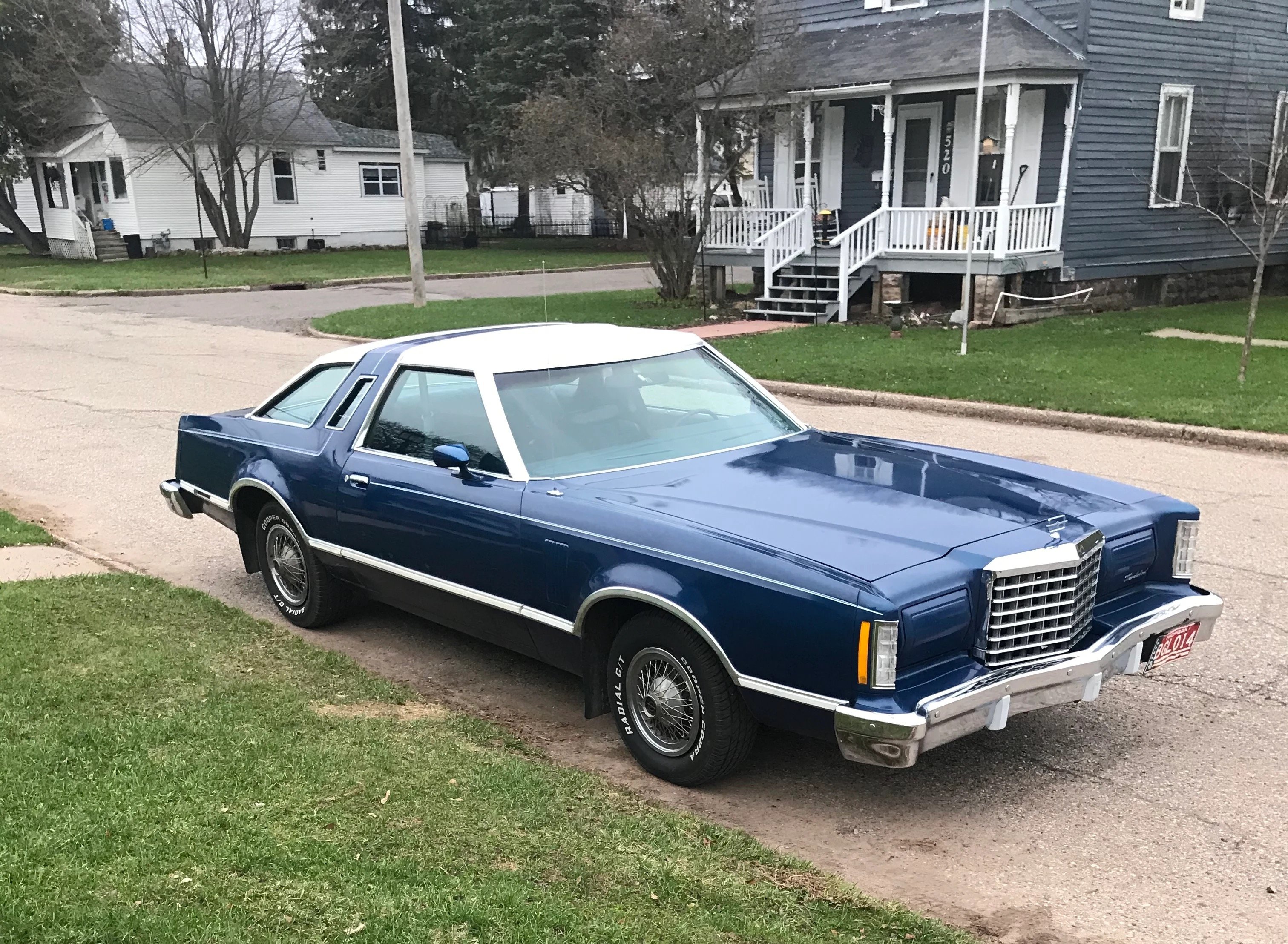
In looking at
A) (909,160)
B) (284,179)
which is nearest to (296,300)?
(909,160)

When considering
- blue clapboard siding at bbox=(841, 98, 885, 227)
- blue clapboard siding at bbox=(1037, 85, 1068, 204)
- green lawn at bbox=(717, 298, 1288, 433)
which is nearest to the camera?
green lawn at bbox=(717, 298, 1288, 433)

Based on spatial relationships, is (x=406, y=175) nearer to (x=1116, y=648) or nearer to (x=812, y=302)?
(x=812, y=302)

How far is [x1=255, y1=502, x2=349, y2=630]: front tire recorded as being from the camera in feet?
18.9

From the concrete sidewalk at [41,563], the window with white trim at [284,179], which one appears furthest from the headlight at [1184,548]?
the window with white trim at [284,179]

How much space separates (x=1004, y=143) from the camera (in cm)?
1898

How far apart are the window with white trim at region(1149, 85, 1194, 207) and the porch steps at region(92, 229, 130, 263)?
32.8 metres

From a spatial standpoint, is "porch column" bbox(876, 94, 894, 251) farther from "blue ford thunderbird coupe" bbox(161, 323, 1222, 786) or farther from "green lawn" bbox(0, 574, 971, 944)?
"green lawn" bbox(0, 574, 971, 944)

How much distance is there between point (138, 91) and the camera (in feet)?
124

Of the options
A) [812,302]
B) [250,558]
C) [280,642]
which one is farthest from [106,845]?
[812,302]

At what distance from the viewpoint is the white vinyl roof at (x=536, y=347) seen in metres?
5.11

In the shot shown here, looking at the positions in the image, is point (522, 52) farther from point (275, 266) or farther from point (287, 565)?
point (287, 565)

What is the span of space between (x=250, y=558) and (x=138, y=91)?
37251 mm

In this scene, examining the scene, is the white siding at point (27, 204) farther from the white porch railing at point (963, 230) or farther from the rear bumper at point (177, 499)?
the rear bumper at point (177, 499)

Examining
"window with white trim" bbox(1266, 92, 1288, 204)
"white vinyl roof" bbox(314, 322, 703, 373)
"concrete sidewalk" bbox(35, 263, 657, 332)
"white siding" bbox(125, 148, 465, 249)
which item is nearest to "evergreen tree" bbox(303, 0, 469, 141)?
"white siding" bbox(125, 148, 465, 249)
